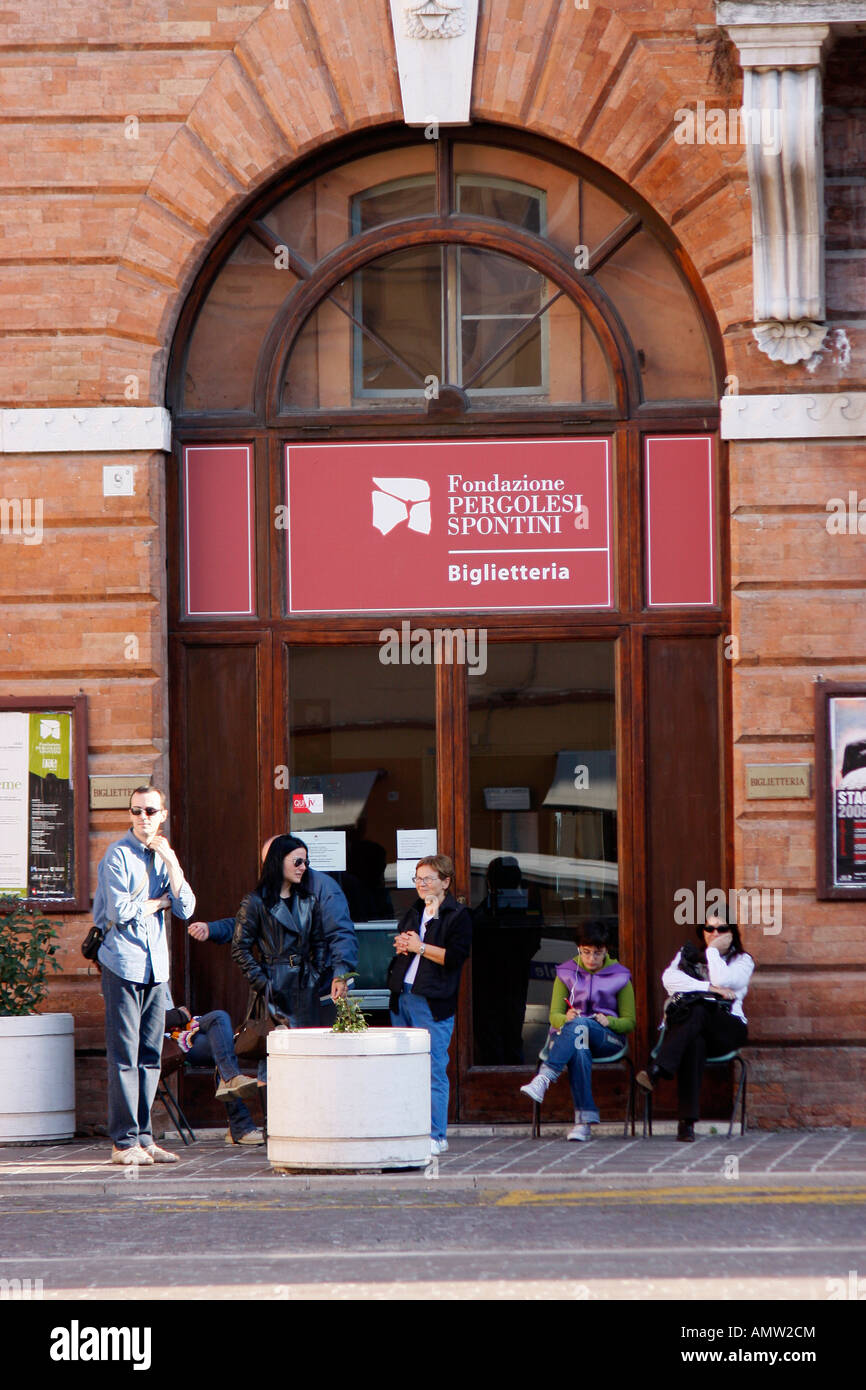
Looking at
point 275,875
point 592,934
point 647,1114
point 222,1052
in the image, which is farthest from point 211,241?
point 647,1114

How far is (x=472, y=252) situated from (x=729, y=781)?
367 cm

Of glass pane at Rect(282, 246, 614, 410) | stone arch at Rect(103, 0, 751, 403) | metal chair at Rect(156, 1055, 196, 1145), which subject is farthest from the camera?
glass pane at Rect(282, 246, 614, 410)

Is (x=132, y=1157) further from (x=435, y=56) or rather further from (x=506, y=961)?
(x=435, y=56)

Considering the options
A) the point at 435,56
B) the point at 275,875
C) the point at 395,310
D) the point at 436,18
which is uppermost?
the point at 436,18

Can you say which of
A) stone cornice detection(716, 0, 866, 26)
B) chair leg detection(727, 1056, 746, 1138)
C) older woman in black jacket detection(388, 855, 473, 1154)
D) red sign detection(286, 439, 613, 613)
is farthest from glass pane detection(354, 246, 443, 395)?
chair leg detection(727, 1056, 746, 1138)

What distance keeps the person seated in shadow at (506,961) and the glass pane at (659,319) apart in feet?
10.2

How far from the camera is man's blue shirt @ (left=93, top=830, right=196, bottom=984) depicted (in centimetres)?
1116

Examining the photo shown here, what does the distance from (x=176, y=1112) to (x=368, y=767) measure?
7.75ft

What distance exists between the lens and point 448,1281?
7.31m

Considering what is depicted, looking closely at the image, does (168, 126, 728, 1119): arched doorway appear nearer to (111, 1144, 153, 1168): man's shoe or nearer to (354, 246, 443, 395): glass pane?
(354, 246, 443, 395): glass pane

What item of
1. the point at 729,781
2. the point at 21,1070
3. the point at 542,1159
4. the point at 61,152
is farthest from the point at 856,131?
the point at 21,1070

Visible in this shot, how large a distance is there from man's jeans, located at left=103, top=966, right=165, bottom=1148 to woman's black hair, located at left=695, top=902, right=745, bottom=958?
3304 millimetres

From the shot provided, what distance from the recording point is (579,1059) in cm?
1176

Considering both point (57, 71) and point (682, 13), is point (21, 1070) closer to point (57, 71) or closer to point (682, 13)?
point (57, 71)
